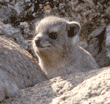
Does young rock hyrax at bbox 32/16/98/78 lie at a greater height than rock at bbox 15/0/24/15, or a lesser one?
→ lesser

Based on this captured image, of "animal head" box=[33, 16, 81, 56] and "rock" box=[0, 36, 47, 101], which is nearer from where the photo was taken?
A: "rock" box=[0, 36, 47, 101]

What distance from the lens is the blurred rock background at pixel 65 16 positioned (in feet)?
9.52

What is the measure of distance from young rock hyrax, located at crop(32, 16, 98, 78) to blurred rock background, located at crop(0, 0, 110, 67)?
650 mm

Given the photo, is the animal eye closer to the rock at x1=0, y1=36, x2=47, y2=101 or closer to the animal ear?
the animal ear

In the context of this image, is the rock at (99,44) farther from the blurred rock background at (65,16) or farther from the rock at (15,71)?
the rock at (15,71)

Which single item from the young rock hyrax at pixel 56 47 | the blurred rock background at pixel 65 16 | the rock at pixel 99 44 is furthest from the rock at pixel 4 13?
the rock at pixel 99 44

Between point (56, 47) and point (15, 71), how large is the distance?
0.71 metres

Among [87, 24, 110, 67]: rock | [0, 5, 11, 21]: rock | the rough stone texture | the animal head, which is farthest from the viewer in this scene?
[87, 24, 110, 67]: rock

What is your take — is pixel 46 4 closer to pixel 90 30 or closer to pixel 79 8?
pixel 79 8

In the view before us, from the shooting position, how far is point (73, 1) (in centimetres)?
325

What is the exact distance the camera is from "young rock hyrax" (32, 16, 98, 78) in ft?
6.82

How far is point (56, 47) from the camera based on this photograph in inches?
84.1

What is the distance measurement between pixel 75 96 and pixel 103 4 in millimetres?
2975

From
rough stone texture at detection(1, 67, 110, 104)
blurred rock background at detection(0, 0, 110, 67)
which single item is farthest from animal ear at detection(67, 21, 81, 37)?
rough stone texture at detection(1, 67, 110, 104)
